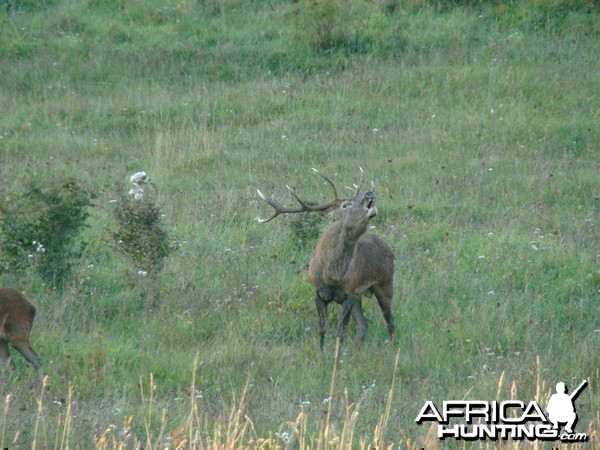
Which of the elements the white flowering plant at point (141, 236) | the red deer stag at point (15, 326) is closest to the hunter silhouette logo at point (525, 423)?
the red deer stag at point (15, 326)

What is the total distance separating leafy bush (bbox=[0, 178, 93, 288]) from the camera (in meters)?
8.87

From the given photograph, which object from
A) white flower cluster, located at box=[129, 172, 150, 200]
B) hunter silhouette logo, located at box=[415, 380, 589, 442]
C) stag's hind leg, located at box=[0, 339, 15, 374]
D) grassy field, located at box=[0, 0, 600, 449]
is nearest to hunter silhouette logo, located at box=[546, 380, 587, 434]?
hunter silhouette logo, located at box=[415, 380, 589, 442]

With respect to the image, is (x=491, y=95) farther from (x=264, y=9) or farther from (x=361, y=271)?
(x=361, y=271)

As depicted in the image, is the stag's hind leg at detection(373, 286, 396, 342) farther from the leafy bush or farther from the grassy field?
the leafy bush

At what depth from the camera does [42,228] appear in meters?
8.94

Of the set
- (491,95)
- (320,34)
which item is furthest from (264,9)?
(491,95)

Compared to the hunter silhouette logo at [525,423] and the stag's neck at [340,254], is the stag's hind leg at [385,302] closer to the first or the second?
the stag's neck at [340,254]

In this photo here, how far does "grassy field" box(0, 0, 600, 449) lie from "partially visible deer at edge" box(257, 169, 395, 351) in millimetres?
217

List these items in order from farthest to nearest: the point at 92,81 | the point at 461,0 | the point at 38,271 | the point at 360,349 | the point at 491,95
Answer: the point at 461,0
the point at 92,81
the point at 491,95
the point at 38,271
the point at 360,349

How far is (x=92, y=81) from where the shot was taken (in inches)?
651

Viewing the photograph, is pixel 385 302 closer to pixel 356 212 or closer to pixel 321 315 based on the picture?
pixel 321 315

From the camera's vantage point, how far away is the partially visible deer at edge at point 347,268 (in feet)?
27.2

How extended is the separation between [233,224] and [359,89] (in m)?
5.38

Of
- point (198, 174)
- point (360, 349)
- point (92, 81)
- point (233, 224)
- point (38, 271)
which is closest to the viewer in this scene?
point (360, 349)
